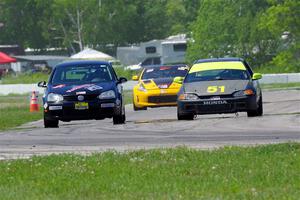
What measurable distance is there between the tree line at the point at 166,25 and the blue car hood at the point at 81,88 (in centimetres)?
5164

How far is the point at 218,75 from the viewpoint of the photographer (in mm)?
26641

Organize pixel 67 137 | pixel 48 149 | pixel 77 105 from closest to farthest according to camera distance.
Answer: pixel 48 149, pixel 67 137, pixel 77 105

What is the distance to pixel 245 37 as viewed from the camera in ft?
276

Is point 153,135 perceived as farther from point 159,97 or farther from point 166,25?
point 166,25

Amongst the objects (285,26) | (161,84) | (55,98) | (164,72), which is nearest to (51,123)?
(55,98)

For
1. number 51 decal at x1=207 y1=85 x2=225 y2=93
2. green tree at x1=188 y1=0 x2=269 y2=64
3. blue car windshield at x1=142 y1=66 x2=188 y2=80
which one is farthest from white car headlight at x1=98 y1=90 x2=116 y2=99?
green tree at x1=188 y1=0 x2=269 y2=64

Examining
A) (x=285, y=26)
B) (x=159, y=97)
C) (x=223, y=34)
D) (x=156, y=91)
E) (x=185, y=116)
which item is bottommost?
(x=223, y=34)

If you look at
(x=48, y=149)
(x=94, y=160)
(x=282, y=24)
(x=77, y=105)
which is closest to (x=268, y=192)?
(x=94, y=160)

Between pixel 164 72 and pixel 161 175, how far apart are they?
22586 millimetres

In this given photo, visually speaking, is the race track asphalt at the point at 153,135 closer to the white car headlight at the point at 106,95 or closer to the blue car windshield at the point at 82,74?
the white car headlight at the point at 106,95

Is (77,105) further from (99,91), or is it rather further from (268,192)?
(268,192)

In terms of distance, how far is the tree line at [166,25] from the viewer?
8012 cm

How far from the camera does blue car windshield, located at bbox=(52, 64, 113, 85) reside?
26516mm

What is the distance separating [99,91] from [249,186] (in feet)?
45.0
